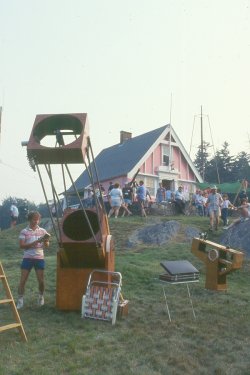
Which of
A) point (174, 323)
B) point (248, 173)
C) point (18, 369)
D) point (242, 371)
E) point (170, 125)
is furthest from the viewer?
point (248, 173)

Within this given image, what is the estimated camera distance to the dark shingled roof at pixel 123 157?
3513cm

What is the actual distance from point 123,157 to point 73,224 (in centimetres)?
2932

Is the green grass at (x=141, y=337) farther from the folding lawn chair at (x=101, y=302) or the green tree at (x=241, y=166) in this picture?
the green tree at (x=241, y=166)

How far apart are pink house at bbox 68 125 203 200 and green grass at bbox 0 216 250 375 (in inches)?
961

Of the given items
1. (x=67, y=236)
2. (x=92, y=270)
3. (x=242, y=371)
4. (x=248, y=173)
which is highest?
(x=248, y=173)

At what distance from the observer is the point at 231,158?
5741 cm

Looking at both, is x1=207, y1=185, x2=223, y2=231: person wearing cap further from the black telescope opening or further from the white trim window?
the white trim window

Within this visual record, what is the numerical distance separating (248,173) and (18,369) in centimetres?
5114

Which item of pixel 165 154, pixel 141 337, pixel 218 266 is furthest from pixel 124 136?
pixel 141 337

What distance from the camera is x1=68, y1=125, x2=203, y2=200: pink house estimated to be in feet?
115

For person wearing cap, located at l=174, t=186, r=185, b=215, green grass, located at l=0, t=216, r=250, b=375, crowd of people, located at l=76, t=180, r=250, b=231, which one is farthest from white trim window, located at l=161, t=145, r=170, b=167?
green grass, located at l=0, t=216, r=250, b=375

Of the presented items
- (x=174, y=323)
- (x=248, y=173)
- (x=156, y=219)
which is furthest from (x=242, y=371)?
(x=248, y=173)

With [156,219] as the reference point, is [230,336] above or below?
below

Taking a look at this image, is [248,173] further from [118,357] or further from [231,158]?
[118,357]
